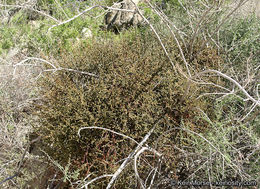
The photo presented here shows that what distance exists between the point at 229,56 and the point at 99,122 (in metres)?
2.13

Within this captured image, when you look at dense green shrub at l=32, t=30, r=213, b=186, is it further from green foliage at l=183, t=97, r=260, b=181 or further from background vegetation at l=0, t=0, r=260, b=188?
green foliage at l=183, t=97, r=260, b=181

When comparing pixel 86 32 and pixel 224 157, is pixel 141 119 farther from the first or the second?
pixel 86 32

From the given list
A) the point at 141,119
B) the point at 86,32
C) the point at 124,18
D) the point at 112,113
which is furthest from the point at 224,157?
the point at 124,18

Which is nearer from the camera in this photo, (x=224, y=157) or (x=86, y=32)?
(x=224, y=157)

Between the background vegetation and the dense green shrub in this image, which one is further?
the dense green shrub

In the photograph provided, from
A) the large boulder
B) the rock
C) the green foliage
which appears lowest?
the green foliage

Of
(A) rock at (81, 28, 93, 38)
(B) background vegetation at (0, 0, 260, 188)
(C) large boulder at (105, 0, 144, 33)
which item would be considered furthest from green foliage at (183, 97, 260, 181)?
(C) large boulder at (105, 0, 144, 33)

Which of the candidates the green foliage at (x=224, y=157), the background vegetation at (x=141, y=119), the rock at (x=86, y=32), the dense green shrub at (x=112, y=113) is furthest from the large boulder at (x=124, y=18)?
the green foliage at (x=224, y=157)

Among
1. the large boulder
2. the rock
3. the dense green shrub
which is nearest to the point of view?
the dense green shrub

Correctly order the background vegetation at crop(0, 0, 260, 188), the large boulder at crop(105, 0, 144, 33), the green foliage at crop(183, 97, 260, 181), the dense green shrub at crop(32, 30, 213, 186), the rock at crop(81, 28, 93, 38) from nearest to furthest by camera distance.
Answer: the green foliage at crop(183, 97, 260, 181)
the background vegetation at crop(0, 0, 260, 188)
the dense green shrub at crop(32, 30, 213, 186)
the rock at crop(81, 28, 93, 38)
the large boulder at crop(105, 0, 144, 33)

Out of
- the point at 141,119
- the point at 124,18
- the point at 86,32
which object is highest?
the point at 124,18

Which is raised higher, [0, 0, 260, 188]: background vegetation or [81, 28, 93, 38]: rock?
[81, 28, 93, 38]: rock

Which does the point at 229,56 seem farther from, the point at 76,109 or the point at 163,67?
the point at 76,109

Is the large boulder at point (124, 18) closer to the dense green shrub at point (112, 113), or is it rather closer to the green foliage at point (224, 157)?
the dense green shrub at point (112, 113)
